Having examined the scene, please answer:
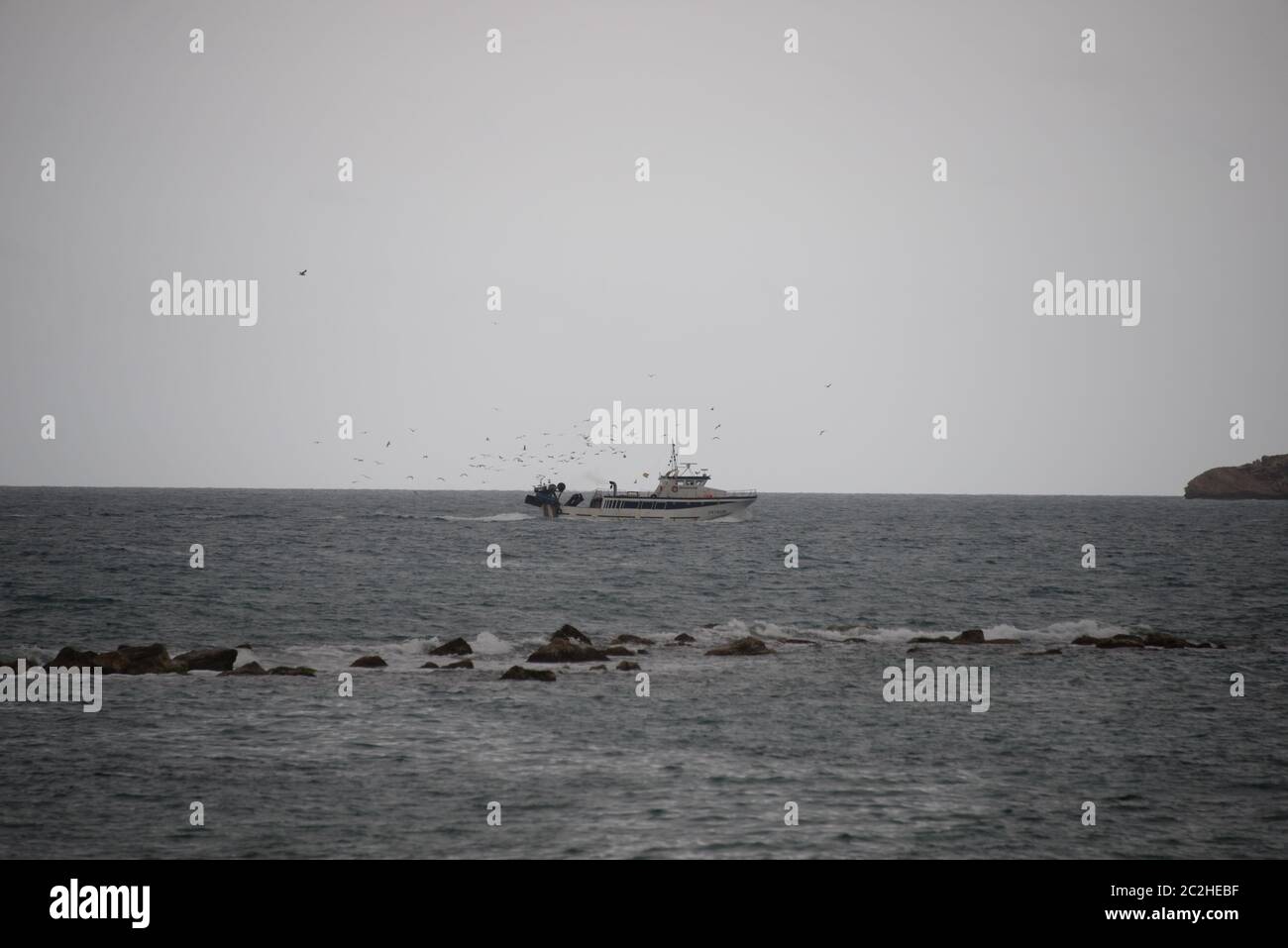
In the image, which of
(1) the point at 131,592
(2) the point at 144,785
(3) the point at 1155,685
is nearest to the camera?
(2) the point at 144,785

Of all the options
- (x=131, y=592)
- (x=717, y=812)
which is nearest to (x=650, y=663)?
(x=717, y=812)

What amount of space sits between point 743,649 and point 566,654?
683cm

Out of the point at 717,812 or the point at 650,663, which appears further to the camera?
the point at 650,663

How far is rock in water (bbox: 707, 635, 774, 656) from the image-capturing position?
3931 cm

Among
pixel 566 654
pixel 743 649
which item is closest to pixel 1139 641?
pixel 743 649

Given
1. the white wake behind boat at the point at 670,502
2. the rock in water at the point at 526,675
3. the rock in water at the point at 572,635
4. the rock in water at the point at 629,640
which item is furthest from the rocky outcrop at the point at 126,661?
the white wake behind boat at the point at 670,502

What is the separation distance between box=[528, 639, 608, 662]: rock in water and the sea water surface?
4.48ft

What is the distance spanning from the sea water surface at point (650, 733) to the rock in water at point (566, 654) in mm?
1366

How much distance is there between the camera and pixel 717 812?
65.6 feet

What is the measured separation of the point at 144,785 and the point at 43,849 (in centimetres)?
377

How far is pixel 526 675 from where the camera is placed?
3369cm

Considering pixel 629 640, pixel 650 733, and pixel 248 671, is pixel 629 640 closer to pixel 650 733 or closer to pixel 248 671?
pixel 248 671
